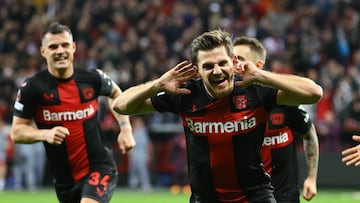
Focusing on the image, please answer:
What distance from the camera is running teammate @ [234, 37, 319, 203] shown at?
689 cm

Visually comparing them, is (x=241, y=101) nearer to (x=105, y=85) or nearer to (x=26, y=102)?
(x=105, y=85)

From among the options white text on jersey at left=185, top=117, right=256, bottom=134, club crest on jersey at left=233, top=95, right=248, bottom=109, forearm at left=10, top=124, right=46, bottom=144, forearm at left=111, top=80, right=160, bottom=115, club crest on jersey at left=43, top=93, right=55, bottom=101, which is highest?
forearm at left=111, top=80, right=160, bottom=115

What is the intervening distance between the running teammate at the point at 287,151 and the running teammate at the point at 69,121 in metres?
1.65

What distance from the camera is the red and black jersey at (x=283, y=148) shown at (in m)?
6.89

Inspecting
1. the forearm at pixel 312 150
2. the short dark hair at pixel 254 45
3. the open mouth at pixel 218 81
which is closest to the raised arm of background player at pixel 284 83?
the open mouth at pixel 218 81

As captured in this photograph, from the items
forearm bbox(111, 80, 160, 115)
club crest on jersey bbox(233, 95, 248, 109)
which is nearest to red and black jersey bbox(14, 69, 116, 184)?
forearm bbox(111, 80, 160, 115)

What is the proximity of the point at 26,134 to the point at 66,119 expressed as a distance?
0.48m

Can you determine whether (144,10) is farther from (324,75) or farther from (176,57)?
(324,75)

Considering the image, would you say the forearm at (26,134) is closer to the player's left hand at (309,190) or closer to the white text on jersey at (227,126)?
the white text on jersey at (227,126)

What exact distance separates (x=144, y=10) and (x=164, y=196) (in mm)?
7555

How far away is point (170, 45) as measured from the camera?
20.9 meters

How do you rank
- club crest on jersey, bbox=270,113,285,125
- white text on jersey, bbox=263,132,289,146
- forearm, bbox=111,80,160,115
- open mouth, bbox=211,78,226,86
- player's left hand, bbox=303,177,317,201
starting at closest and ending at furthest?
1. open mouth, bbox=211,78,226,86
2. forearm, bbox=111,80,160,115
3. player's left hand, bbox=303,177,317,201
4. white text on jersey, bbox=263,132,289,146
5. club crest on jersey, bbox=270,113,285,125

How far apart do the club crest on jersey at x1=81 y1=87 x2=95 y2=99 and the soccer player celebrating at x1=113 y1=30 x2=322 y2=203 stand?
203 cm

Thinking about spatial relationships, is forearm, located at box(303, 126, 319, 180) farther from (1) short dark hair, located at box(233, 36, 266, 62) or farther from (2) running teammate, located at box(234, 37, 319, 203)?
(1) short dark hair, located at box(233, 36, 266, 62)
